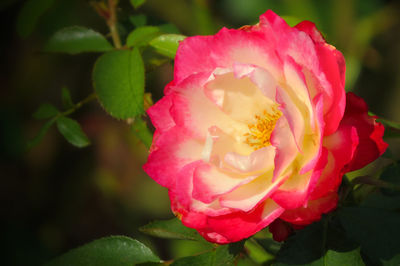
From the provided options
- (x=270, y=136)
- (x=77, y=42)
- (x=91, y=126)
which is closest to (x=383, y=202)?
(x=270, y=136)

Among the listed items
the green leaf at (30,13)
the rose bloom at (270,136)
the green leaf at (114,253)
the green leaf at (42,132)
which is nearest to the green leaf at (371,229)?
the rose bloom at (270,136)

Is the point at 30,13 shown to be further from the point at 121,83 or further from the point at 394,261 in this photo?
the point at 394,261

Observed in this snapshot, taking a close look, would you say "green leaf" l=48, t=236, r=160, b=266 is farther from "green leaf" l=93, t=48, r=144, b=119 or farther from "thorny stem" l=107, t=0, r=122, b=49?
"thorny stem" l=107, t=0, r=122, b=49


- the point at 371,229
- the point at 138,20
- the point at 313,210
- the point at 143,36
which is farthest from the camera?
the point at 138,20

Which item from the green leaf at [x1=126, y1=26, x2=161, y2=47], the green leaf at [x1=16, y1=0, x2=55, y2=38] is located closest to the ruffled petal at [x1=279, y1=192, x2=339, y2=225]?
the green leaf at [x1=126, y1=26, x2=161, y2=47]

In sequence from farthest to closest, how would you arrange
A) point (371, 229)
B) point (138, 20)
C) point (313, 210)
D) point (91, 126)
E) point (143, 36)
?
point (91, 126) → point (138, 20) → point (143, 36) → point (371, 229) → point (313, 210)

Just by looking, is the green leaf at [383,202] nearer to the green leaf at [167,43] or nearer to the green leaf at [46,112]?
the green leaf at [167,43]
